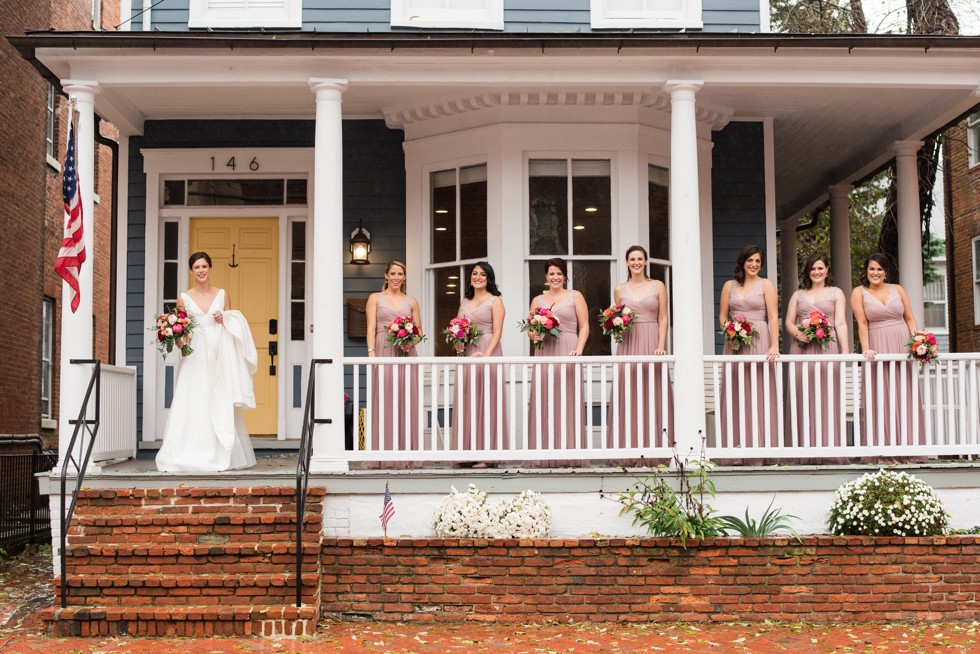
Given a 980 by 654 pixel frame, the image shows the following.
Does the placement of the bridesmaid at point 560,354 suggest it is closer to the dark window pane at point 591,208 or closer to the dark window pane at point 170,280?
the dark window pane at point 591,208

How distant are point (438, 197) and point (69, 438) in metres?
3.94

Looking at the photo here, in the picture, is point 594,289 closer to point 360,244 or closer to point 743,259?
point 743,259

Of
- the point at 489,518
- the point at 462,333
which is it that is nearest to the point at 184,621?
the point at 489,518

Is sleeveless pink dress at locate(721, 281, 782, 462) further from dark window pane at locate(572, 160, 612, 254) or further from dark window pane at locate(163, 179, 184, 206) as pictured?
dark window pane at locate(163, 179, 184, 206)

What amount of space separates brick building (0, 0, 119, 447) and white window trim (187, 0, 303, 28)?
5.16 m

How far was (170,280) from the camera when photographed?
10.4 m

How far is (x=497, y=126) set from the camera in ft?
31.3

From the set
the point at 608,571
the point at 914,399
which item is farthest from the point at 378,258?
the point at 914,399

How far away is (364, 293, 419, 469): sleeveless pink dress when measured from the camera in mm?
7984

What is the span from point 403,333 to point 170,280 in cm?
319

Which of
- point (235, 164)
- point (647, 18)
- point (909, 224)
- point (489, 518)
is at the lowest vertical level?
point (489, 518)

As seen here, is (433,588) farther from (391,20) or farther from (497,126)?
(391,20)

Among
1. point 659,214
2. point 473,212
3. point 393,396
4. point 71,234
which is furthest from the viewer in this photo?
point 659,214

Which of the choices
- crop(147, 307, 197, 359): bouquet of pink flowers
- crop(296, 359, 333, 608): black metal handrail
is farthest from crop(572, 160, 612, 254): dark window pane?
crop(147, 307, 197, 359): bouquet of pink flowers
